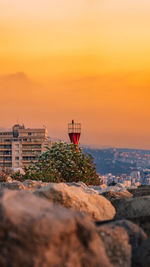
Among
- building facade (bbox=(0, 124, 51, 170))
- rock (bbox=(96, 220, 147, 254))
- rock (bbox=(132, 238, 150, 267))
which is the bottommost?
rock (bbox=(132, 238, 150, 267))

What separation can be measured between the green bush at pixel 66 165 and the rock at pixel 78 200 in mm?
13202

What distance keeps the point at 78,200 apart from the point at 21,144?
5658 inches

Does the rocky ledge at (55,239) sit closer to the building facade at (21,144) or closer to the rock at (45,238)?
the rock at (45,238)

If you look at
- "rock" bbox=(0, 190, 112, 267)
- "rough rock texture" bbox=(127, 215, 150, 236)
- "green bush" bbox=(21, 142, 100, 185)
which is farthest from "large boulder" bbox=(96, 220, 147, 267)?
"green bush" bbox=(21, 142, 100, 185)

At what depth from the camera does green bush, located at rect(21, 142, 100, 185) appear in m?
19.5

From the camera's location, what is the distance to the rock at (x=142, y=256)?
3447 millimetres

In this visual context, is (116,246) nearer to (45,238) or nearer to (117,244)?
(117,244)

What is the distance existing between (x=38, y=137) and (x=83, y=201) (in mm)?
143090

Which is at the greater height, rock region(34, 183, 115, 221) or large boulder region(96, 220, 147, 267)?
rock region(34, 183, 115, 221)

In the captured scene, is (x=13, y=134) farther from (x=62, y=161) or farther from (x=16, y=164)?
(x=62, y=161)

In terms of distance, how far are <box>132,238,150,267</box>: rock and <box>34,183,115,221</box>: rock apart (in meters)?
1.23

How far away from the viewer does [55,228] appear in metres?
2.71

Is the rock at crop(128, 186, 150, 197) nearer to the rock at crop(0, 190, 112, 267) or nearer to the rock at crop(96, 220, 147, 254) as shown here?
the rock at crop(96, 220, 147, 254)

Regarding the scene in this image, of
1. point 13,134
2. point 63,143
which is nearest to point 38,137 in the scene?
point 13,134
